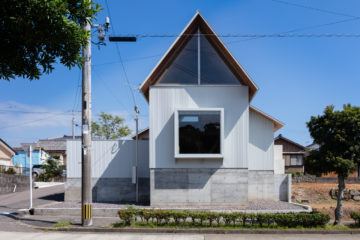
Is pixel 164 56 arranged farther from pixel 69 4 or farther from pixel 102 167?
pixel 69 4

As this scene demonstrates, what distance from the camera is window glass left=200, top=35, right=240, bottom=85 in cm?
2316

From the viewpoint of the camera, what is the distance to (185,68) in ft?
76.3

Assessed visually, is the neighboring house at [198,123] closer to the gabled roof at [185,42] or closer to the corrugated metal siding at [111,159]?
the gabled roof at [185,42]

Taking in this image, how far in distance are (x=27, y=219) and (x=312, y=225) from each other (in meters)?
10.6

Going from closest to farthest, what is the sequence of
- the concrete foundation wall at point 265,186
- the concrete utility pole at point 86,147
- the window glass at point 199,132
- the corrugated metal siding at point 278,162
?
the concrete utility pole at point 86,147
the window glass at point 199,132
the concrete foundation wall at point 265,186
the corrugated metal siding at point 278,162

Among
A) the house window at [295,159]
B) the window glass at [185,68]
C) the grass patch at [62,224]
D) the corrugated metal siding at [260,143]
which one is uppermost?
the window glass at [185,68]

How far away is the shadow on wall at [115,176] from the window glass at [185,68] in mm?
4307

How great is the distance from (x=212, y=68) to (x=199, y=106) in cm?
187

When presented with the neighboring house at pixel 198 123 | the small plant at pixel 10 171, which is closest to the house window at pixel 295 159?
the small plant at pixel 10 171

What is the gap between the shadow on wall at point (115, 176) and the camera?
24562 millimetres

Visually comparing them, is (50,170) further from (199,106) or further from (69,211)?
(199,106)

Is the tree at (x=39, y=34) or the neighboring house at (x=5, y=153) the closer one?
the tree at (x=39, y=34)

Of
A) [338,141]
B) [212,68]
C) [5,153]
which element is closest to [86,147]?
[212,68]

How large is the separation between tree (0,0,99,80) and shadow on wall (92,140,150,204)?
1801 cm
